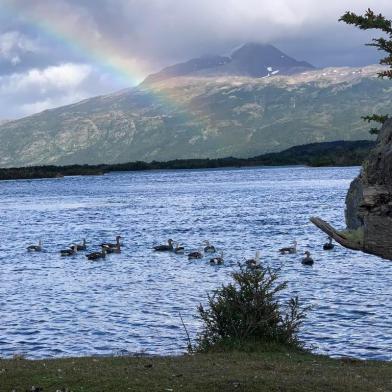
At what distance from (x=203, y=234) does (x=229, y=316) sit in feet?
166

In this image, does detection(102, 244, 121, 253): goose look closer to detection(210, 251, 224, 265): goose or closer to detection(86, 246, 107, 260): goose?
detection(86, 246, 107, 260): goose

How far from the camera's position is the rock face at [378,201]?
10766 millimetres

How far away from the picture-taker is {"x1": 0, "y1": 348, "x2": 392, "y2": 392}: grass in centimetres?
1628

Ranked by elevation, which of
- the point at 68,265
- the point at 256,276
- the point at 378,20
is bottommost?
the point at 68,265

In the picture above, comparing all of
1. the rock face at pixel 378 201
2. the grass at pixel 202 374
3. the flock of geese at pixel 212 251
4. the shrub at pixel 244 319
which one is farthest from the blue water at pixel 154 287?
the rock face at pixel 378 201

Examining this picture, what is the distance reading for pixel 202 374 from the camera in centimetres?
1731

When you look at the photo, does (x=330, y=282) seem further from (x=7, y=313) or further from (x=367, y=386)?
(x=367, y=386)

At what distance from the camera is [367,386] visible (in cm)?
1683

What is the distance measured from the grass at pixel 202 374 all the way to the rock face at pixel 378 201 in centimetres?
633

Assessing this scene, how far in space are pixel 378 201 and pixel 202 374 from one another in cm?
824

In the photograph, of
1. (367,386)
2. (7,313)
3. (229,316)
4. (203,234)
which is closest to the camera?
(367,386)

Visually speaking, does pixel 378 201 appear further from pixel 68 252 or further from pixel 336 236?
pixel 68 252

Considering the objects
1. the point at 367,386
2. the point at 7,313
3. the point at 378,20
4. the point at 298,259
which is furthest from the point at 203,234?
the point at 378,20

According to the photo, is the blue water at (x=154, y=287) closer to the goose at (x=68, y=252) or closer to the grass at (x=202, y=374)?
the goose at (x=68, y=252)
